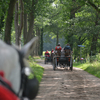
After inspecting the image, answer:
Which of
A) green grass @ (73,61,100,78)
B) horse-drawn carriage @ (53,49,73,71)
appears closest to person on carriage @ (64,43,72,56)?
horse-drawn carriage @ (53,49,73,71)

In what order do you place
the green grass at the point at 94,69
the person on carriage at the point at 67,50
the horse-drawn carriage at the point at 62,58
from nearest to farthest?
the green grass at the point at 94,69 < the person on carriage at the point at 67,50 < the horse-drawn carriage at the point at 62,58

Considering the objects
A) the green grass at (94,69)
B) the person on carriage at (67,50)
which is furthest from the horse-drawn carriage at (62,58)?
the green grass at (94,69)

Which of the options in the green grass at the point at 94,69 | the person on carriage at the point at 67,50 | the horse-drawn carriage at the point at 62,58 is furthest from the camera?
the horse-drawn carriage at the point at 62,58

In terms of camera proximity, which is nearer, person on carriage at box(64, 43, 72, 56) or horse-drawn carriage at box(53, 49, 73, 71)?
person on carriage at box(64, 43, 72, 56)

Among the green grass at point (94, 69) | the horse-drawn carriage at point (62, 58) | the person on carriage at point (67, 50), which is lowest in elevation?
the green grass at point (94, 69)

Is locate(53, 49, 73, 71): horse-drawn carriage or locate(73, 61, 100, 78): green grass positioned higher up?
locate(53, 49, 73, 71): horse-drawn carriage

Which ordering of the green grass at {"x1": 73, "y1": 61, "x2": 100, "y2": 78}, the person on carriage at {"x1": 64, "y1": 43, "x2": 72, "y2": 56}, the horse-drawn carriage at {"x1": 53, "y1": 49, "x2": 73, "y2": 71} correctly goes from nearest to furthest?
the green grass at {"x1": 73, "y1": 61, "x2": 100, "y2": 78} < the person on carriage at {"x1": 64, "y1": 43, "x2": 72, "y2": 56} < the horse-drawn carriage at {"x1": 53, "y1": 49, "x2": 73, "y2": 71}

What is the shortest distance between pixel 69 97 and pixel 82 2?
11.8 metres

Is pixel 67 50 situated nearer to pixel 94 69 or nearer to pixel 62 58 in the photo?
pixel 62 58

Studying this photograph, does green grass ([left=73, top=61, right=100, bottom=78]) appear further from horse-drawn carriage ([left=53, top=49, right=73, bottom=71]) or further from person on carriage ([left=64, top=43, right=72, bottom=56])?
person on carriage ([left=64, top=43, right=72, bottom=56])

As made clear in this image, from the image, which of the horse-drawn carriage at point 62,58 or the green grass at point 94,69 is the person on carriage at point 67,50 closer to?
the horse-drawn carriage at point 62,58

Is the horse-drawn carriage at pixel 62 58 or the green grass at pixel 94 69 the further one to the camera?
the horse-drawn carriage at pixel 62 58

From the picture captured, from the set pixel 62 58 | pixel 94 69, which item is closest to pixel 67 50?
pixel 62 58

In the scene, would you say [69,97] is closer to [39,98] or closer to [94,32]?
[39,98]
